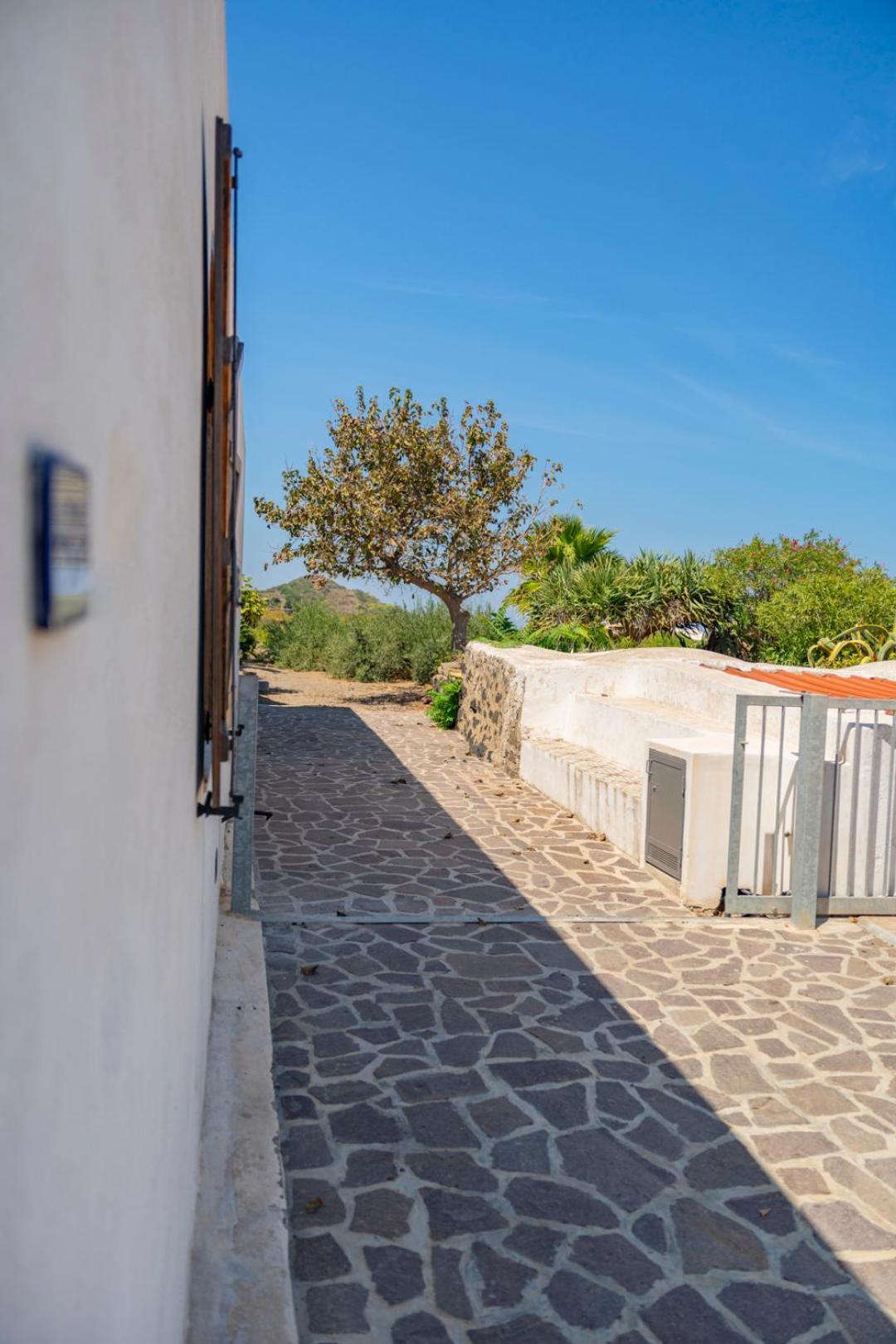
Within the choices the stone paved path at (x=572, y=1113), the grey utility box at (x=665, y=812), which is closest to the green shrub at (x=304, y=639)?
the grey utility box at (x=665, y=812)

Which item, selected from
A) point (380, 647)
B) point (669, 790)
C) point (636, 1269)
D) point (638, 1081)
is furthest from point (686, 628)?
point (636, 1269)

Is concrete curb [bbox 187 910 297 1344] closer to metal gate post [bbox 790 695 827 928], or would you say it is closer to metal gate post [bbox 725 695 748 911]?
metal gate post [bbox 725 695 748 911]

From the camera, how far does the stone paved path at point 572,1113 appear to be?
9.68 feet

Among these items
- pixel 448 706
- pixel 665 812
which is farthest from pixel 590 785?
pixel 448 706

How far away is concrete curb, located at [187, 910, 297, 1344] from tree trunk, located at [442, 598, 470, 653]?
628 inches

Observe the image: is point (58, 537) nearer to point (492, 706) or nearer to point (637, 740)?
point (637, 740)

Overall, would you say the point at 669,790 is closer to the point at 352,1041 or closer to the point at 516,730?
the point at 352,1041

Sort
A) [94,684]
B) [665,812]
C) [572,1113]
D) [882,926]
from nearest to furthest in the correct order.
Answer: [94,684] → [572,1113] → [882,926] → [665,812]

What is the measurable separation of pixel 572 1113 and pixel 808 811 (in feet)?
10.2

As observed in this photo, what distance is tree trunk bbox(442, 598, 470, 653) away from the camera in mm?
20328

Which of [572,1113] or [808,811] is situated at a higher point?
[808,811]

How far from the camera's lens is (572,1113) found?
4031mm

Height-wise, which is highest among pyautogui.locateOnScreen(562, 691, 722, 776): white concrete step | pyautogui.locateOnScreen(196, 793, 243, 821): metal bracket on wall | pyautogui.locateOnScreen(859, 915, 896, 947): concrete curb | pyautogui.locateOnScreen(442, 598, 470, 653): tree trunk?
pyautogui.locateOnScreen(442, 598, 470, 653): tree trunk

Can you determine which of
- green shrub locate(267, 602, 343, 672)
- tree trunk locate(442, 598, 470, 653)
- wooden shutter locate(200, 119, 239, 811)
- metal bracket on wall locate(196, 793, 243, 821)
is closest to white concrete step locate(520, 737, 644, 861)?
metal bracket on wall locate(196, 793, 243, 821)
